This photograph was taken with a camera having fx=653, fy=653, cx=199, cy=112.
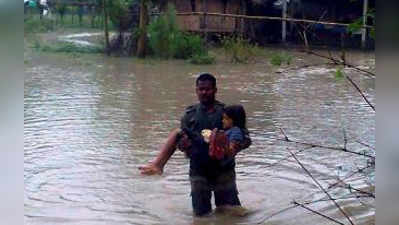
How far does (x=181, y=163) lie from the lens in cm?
653

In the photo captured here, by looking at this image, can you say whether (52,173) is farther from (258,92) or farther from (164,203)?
(258,92)

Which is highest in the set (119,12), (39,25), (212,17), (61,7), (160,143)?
(61,7)

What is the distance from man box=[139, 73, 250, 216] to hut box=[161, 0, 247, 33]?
51.2ft

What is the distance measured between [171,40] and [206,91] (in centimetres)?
1380

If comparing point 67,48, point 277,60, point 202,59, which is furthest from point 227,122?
point 67,48

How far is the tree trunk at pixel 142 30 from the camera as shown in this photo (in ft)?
59.2

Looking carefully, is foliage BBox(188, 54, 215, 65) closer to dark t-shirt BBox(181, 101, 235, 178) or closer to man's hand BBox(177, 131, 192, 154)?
dark t-shirt BBox(181, 101, 235, 178)

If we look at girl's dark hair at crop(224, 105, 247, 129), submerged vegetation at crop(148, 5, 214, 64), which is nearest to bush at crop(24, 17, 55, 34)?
submerged vegetation at crop(148, 5, 214, 64)

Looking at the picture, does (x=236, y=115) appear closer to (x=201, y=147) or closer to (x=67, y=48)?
(x=201, y=147)

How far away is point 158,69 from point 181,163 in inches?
358

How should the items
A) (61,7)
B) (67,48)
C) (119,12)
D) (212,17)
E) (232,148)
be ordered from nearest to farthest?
(232,148)
(119,12)
(67,48)
(212,17)
(61,7)

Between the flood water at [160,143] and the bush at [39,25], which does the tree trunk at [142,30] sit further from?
the bush at [39,25]

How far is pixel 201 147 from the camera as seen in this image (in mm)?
4145
